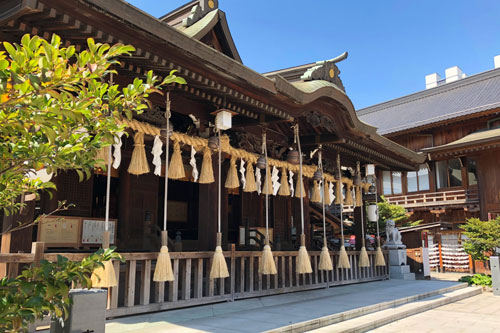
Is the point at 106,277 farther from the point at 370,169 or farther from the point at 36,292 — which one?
the point at 370,169

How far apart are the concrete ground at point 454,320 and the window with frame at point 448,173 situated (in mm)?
13025

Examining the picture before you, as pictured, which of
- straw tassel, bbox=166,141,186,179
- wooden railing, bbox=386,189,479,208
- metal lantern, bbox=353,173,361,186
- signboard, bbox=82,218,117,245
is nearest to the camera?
straw tassel, bbox=166,141,186,179

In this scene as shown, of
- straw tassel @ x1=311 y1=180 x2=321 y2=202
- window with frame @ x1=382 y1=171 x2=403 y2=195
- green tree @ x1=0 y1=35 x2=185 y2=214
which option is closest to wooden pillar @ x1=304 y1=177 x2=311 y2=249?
straw tassel @ x1=311 y1=180 x2=321 y2=202

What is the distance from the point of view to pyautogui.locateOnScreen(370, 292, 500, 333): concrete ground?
6359 millimetres

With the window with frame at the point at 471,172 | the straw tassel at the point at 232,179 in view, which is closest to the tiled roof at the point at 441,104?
the window with frame at the point at 471,172

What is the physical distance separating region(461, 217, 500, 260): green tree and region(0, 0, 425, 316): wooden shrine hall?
294 cm

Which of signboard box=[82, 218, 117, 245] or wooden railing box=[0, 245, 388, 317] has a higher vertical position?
signboard box=[82, 218, 117, 245]

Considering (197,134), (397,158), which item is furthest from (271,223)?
→ (197,134)

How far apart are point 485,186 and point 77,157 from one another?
831 inches

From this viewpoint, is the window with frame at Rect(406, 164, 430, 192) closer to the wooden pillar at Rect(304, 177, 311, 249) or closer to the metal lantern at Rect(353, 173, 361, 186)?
the metal lantern at Rect(353, 173, 361, 186)

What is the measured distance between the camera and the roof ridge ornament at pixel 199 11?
10500 mm

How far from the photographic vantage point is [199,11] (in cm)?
1068

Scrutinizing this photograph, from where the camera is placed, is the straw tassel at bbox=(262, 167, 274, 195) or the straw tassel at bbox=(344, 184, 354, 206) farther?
the straw tassel at bbox=(344, 184, 354, 206)

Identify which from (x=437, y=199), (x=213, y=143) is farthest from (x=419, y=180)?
(x=213, y=143)
